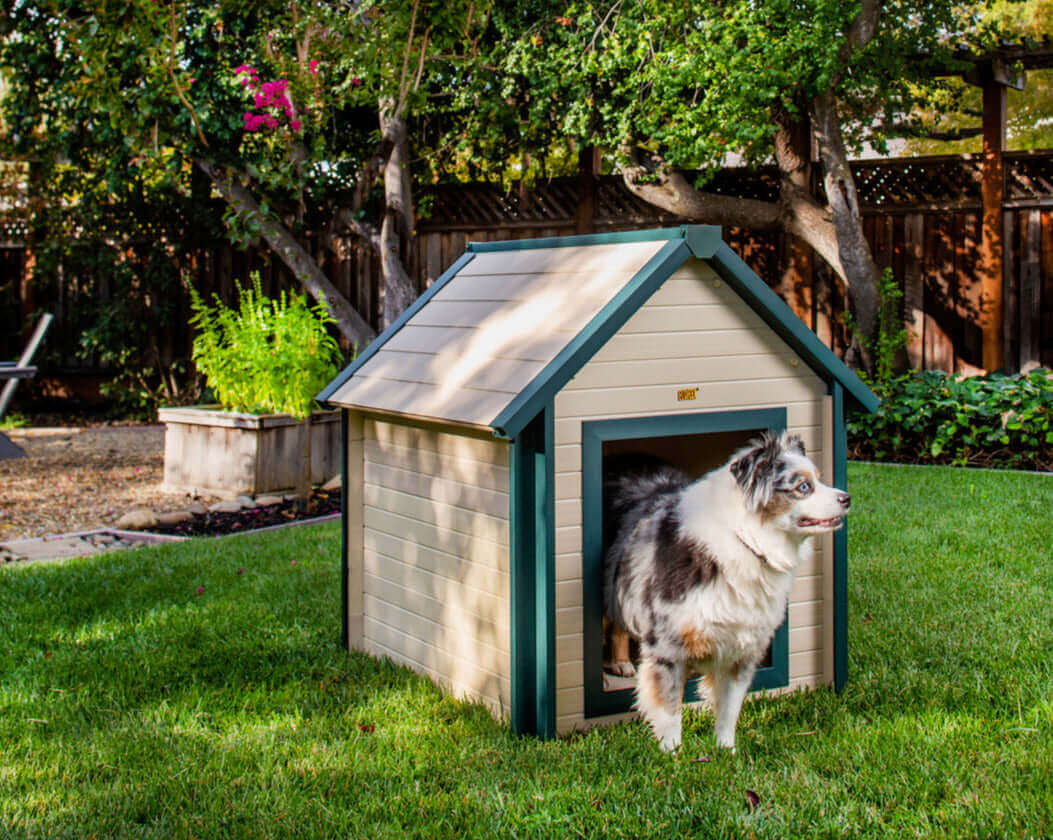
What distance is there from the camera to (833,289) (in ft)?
34.3

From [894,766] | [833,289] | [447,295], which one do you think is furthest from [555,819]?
[833,289]

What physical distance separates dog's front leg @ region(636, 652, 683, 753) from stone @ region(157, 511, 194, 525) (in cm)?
472

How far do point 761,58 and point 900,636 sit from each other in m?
5.25

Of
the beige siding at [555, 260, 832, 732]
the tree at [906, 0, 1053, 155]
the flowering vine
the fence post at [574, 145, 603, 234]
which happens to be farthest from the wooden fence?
the beige siding at [555, 260, 832, 732]

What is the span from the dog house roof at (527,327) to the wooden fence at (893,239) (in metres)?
6.55

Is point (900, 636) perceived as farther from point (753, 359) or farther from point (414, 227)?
point (414, 227)

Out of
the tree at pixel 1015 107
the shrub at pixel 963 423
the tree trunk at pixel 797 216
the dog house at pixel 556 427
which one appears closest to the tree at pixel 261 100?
the tree trunk at pixel 797 216

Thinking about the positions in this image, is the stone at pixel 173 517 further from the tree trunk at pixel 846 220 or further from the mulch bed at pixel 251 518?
the tree trunk at pixel 846 220

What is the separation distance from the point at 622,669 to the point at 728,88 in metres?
5.58

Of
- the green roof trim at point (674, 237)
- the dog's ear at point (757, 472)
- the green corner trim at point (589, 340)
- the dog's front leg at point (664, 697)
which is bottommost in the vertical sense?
the dog's front leg at point (664, 697)

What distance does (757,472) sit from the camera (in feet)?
10.7

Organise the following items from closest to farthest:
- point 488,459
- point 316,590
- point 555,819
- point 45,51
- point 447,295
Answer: point 555,819 < point 488,459 < point 447,295 < point 316,590 < point 45,51

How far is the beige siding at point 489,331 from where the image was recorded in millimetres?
3615

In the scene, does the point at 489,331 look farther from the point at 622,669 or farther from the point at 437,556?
the point at 622,669
